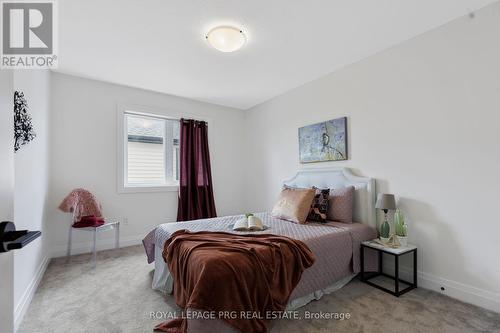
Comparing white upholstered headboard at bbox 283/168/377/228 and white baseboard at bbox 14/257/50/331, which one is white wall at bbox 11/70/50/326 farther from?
white upholstered headboard at bbox 283/168/377/228

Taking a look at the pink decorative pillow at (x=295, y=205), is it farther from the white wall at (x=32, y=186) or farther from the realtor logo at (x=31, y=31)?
the realtor logo at (x=31, y=31)

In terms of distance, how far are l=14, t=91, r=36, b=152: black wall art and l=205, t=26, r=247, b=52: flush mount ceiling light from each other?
1.75 m

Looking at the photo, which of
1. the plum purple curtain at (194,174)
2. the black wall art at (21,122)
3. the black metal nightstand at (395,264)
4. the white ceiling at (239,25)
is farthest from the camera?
the plum purple curtain at (194,174)

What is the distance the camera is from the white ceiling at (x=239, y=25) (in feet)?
6.89

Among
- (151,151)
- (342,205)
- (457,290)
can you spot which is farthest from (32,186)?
(457,290)

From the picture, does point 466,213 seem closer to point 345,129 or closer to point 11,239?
point 345,129

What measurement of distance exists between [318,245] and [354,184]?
1157 mm

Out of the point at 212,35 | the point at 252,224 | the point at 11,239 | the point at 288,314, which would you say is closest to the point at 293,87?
the point at 212,35

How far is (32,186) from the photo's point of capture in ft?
8.02

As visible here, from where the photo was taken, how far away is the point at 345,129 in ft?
10.5

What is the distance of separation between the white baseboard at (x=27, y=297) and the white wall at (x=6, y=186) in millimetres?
1616

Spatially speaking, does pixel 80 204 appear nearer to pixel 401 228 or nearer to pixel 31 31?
pixel 31 31

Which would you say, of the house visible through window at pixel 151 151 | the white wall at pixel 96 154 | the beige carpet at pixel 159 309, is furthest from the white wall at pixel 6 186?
the house visible through window at pixel 151 151

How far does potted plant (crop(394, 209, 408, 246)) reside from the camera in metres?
2.45
